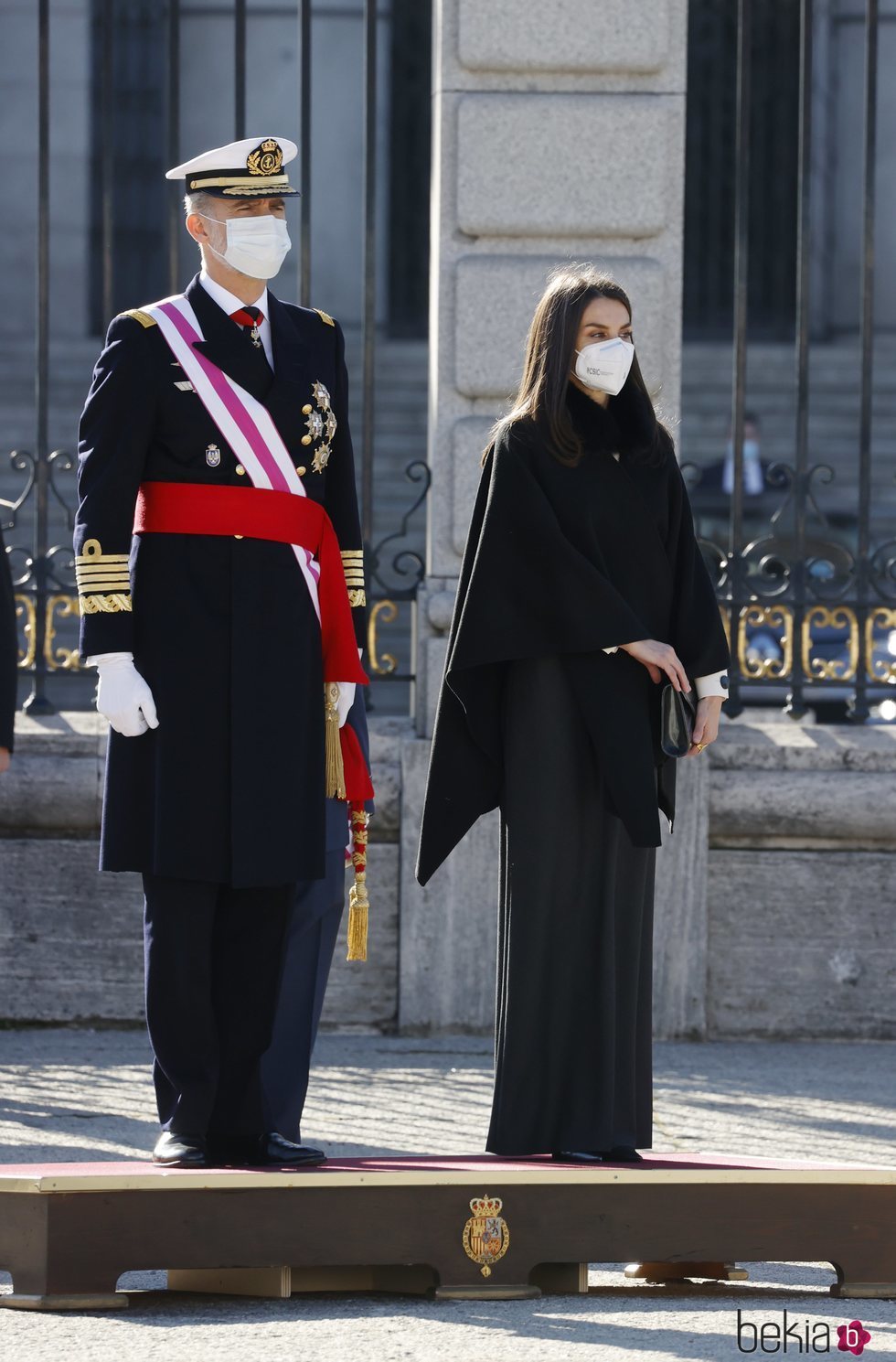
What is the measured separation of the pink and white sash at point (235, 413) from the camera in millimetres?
4000

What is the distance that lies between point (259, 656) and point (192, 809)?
29cm

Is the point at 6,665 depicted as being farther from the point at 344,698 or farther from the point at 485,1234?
the point at 485,1234

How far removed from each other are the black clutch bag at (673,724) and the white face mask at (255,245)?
1044 mm

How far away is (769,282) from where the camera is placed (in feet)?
58.6

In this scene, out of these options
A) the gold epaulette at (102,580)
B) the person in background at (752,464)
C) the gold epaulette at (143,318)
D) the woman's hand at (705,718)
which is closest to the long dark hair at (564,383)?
the woman's hand at (705,718)

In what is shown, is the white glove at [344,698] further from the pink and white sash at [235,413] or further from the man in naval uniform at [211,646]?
the pink and white sash at [235,413]

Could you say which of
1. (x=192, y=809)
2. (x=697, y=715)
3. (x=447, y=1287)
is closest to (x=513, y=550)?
(x=697, y=715)

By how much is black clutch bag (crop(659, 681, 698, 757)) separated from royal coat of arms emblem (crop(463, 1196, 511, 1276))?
908 millimetres

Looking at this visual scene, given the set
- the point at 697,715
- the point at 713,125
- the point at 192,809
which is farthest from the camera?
the point at 713,125

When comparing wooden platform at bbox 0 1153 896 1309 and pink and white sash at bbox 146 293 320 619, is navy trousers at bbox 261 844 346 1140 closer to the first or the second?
wooden platform at bbox 0 1153 896 1309

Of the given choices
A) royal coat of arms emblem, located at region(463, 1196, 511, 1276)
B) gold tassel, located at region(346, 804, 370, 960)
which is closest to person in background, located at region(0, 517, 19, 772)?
gold tassel, located at region(346, 804, 370, 960)

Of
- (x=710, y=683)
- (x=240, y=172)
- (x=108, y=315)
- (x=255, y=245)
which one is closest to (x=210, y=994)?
(x=710, y=683)

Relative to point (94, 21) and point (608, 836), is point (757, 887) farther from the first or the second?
point (94, 21)

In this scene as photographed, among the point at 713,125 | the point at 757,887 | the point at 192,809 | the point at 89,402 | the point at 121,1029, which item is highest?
the point at 713,125
